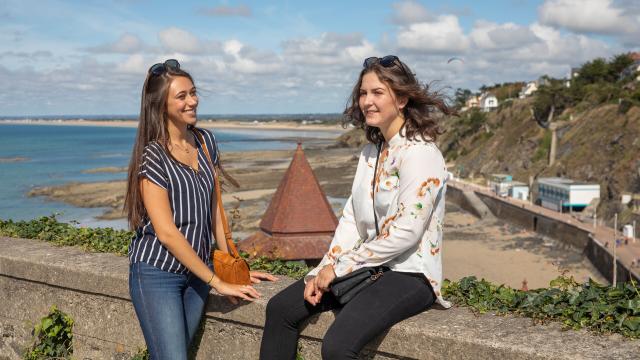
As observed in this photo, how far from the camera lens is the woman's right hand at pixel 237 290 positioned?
10.6 ft

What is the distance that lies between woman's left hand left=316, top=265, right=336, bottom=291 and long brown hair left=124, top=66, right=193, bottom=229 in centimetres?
91

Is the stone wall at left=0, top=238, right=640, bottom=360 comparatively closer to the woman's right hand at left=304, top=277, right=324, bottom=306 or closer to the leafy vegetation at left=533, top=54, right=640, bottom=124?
the woman's right hand at left=304, top=277, right=324, bottom=306

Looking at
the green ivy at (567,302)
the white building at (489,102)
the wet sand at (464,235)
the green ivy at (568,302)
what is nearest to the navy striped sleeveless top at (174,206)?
the green ivy at (567,302)

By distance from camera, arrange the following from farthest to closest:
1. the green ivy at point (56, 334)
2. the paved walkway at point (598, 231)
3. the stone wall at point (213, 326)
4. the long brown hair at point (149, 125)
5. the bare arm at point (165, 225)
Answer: the paved walkway at point (598, 231) → the green ivy at point (56, 334) → the long brown hair at point (149, 125) → the bare arm at point (165, 225) → the stone wall at point (213, 326)

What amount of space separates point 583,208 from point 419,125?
137 feet

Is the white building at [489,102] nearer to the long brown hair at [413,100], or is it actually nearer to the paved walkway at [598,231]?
the paved walkway at [598,231]

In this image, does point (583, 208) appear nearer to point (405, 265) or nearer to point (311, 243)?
point (311, 243)

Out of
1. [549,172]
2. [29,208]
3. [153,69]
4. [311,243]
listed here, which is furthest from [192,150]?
[549,172]

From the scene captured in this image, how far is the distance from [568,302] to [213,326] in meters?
1.82

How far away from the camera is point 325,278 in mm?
2951

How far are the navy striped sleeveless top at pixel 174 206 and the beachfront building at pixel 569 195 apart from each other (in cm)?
4049

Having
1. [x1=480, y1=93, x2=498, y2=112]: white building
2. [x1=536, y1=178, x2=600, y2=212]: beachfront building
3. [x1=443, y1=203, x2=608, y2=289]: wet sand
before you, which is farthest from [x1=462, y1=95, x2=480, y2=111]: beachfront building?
[x1=443, y1=203, x2=608, y2=289]: wet sand

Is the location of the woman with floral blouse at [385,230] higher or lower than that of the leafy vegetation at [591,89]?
lower

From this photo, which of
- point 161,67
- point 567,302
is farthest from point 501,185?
point 161,67
